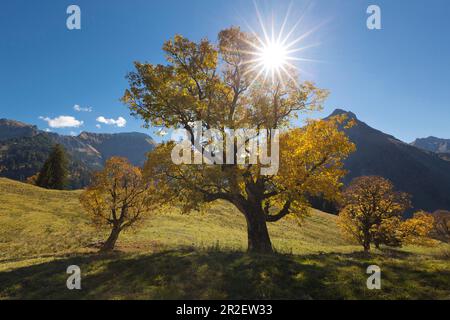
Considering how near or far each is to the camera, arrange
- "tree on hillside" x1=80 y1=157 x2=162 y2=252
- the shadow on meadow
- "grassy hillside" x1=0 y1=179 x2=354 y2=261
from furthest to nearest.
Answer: "grassy hillside" x1=0 y1=179 x2=354 y2=261, "tree on hillside" x1=80 y1=157 x2=162 y2=252, the shadow on meadow

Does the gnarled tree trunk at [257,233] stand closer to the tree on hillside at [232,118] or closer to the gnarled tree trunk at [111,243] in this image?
the tree on hillside at [232,118]

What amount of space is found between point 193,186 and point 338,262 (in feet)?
35.7

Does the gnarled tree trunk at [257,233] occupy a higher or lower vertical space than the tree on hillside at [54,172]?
lower

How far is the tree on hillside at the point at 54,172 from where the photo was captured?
91062 millimetres

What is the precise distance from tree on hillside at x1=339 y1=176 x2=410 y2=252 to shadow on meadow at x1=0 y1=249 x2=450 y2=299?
23.2 meters

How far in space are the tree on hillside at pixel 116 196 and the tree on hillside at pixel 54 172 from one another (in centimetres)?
6816

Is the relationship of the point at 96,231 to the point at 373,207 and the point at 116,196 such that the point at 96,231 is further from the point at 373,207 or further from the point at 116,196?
the point at 373,207

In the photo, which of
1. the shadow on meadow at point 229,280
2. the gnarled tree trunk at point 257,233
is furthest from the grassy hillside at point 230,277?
the gnarled tree trunk at point 257,233

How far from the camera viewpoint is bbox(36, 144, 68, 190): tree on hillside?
91.1 m

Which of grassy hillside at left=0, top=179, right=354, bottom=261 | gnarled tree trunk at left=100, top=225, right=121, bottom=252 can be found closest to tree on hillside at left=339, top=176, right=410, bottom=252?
grassy hillside at left=0, top=179, right=354, bottom=261

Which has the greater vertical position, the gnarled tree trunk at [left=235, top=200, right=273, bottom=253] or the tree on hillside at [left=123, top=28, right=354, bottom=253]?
the tree on hillside at [left=123, top=28, right=354, bottom=253]

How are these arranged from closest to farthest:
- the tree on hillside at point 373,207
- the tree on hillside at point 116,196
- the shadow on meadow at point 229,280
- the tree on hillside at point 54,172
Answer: the shadow on meadow at point 229,280 < the tree on hillside at point 116,196 < the tree on hillside at point 373,207 < the tree on hillside at point 54,172

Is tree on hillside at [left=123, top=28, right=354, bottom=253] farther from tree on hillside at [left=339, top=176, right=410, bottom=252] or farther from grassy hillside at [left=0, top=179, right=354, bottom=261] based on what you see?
tree on hillside at [left=339, top=176, right=410, bottom=252]
